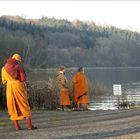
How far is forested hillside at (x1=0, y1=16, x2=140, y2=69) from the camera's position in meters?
141

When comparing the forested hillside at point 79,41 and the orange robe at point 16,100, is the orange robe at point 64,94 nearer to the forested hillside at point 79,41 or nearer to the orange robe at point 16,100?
the orange robe at point 16,100

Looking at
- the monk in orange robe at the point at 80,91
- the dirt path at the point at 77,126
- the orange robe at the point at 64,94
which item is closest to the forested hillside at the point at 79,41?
the monk in orange robe at the point at 80,91

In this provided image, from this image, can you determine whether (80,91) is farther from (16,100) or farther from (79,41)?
(79,41)

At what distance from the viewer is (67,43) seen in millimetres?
163375

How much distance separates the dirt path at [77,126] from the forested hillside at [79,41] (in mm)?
105913

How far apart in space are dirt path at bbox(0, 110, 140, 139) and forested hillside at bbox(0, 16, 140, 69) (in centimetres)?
10591

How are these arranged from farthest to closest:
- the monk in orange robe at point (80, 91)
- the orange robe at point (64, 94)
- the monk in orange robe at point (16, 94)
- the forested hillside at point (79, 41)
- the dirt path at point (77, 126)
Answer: the forested hillside at point (79, 41)
the monk in orange robe at point (80, 91)
the orange robe at point (64, 94)
the monk in orange robe at point (16, 94)
the dirt path at point (77, 126)

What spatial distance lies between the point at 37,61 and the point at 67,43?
7231cm

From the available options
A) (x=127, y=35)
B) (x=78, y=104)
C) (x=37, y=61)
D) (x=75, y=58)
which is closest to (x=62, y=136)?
(x=78, y=104)

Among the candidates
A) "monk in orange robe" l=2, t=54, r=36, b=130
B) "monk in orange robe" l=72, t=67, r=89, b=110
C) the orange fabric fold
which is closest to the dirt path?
"monk in orange robe" l=2, t=54, r=36, b=130

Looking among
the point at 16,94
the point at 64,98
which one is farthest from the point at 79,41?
the point at 16,94

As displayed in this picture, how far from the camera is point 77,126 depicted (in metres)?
13.2

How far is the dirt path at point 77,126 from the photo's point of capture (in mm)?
11375

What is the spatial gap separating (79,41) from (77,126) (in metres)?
153
